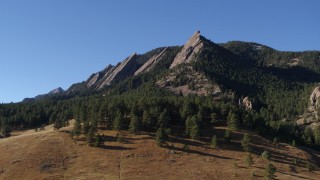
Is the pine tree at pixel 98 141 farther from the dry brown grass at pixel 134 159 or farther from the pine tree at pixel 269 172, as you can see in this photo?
the pine tree at pixel 269 172

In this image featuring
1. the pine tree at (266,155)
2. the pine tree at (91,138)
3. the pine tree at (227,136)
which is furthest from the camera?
the pine tree at (227,136)

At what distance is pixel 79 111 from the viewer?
17438cm

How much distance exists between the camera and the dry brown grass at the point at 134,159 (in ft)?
364

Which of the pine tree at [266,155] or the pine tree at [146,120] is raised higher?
the pine tree at [146,120]

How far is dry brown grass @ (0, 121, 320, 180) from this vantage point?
4363 inches

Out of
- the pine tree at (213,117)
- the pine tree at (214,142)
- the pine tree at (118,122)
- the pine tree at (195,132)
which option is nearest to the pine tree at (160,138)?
the pine tree at (195,132)

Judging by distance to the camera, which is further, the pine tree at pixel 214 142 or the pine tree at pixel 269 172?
the pine tree at pixel 214 142

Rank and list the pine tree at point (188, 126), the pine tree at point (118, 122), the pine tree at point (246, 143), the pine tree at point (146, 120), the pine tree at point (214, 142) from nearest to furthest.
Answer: the pine tree at point (246, 143), the pine tree at point (214, 142), the pine tree at point (188, 126), the pine tree at point (118, 122), the pine tree at point (146, 120)

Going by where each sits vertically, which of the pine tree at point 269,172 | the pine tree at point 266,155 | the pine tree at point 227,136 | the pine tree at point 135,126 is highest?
the pine tree at point 135,126

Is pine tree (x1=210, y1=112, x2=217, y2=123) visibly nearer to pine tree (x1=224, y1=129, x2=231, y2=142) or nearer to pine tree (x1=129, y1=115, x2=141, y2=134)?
pine tree (x1=224, y1=129, x2=231, y2=142)

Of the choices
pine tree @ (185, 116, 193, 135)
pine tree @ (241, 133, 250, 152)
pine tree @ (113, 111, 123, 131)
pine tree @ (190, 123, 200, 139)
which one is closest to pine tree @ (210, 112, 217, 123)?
pine tree @ (185, 116, 193, 135)

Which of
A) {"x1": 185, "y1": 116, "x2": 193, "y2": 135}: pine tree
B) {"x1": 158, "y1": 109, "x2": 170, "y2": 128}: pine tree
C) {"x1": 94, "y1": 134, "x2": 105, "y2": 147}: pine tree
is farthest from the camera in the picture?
{"x1": 158, "y1": 109, "x2": 170, "y2": 128}: pine tree

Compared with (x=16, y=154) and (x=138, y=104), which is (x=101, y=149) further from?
(x=138, y=104)

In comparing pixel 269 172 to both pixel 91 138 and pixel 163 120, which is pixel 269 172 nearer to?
pixel 163 120
